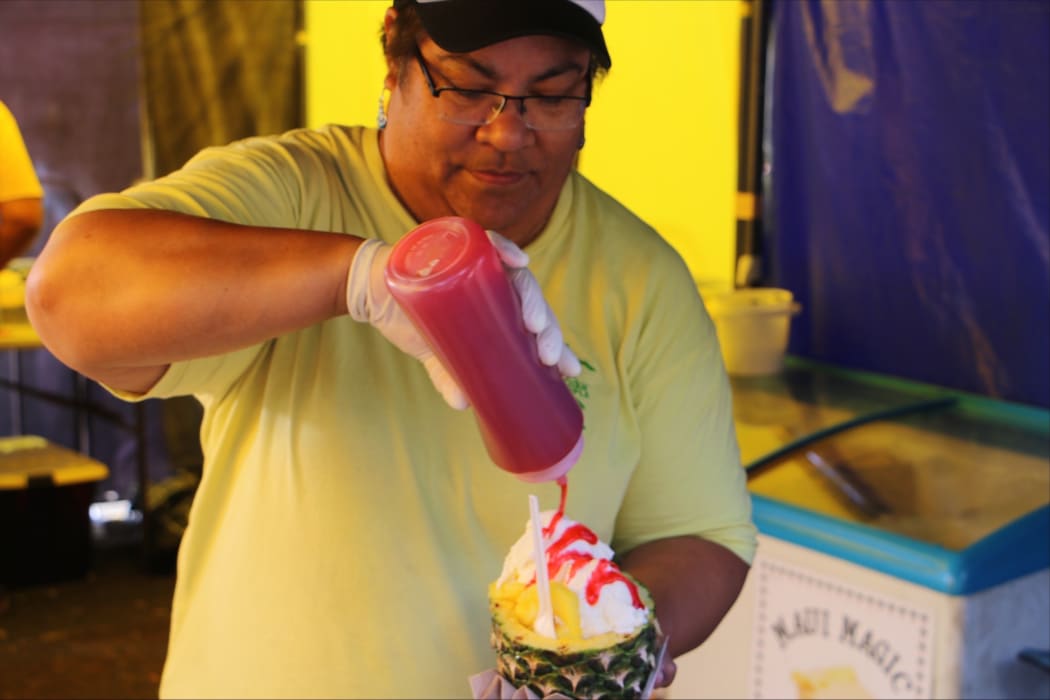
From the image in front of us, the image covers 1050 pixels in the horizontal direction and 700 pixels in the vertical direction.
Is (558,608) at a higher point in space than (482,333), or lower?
lower

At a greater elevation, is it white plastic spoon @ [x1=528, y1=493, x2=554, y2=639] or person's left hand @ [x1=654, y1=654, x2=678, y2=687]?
white plastic spoon @ [x1=528, y1=493, x2=554, y2=639]

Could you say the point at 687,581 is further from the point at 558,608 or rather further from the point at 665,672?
the point at 558,608

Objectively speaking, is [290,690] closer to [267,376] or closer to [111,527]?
[267,376]

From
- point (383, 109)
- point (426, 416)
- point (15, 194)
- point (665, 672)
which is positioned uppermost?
point (383, 109)

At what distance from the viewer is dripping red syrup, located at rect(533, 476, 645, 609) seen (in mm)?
1241

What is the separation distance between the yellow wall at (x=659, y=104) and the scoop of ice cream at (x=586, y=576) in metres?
0.67

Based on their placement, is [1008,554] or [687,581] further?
[1008,554]

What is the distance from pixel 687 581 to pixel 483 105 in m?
0.63

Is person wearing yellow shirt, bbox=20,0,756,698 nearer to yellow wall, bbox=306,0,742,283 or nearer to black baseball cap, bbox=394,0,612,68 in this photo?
black baseball cap, bbox=394,0,612,68

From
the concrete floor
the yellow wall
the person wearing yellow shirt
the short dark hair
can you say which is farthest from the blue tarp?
the concrete floor

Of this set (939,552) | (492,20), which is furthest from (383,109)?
(939,552)

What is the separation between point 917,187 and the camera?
3.08m

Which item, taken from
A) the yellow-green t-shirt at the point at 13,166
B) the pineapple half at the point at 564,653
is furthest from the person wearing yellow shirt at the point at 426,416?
the yellow-green t-shirt at the point at 13,166

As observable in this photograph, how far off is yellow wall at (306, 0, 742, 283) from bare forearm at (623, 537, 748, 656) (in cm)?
66
